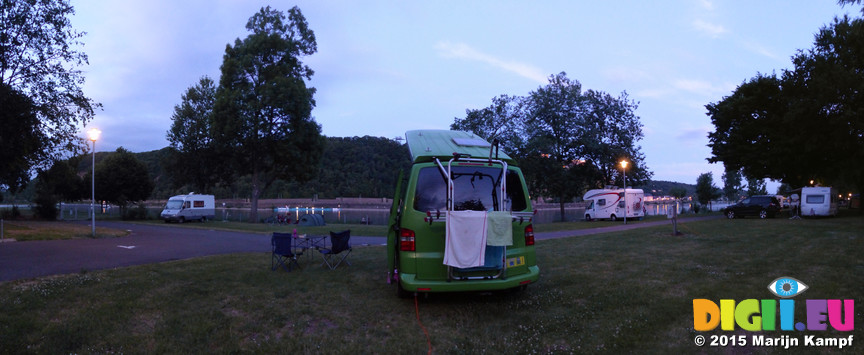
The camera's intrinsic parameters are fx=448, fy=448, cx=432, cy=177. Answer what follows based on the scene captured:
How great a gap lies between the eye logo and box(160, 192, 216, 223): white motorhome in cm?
3555

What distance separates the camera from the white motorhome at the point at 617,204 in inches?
1297

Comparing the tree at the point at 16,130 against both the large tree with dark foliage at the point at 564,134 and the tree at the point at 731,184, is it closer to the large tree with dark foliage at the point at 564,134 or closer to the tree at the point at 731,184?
the large tree with dark foliage at the point at 564,134

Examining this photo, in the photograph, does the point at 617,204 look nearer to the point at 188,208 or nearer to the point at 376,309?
the point at 376,309

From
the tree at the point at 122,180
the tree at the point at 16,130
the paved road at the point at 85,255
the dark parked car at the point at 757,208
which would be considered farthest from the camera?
the tree at the point at 122,180

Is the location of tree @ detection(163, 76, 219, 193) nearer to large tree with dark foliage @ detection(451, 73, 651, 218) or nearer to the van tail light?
large tree with dark foliage @ detection(451, 73, 651, 218)

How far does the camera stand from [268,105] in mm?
31594

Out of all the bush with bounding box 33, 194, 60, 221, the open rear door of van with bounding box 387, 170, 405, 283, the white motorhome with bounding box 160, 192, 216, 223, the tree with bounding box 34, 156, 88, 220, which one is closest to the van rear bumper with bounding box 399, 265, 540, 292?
the open rear door of van with bounding box 387, 170, 405, 283

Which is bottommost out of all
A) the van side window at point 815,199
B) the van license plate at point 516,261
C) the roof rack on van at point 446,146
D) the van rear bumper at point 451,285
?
the van rear bumper at point 451,285

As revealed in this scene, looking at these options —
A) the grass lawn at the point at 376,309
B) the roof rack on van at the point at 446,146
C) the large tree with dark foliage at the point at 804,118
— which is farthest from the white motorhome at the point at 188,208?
the large tree with dark foliage at the point at 804,118

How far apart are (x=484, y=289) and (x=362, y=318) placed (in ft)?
5.26

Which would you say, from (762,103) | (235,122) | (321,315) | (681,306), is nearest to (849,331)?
(681,306)

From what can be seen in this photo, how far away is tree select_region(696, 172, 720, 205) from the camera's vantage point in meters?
→ 61.0

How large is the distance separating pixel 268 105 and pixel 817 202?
117 feet

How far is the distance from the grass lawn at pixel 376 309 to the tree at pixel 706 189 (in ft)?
194
